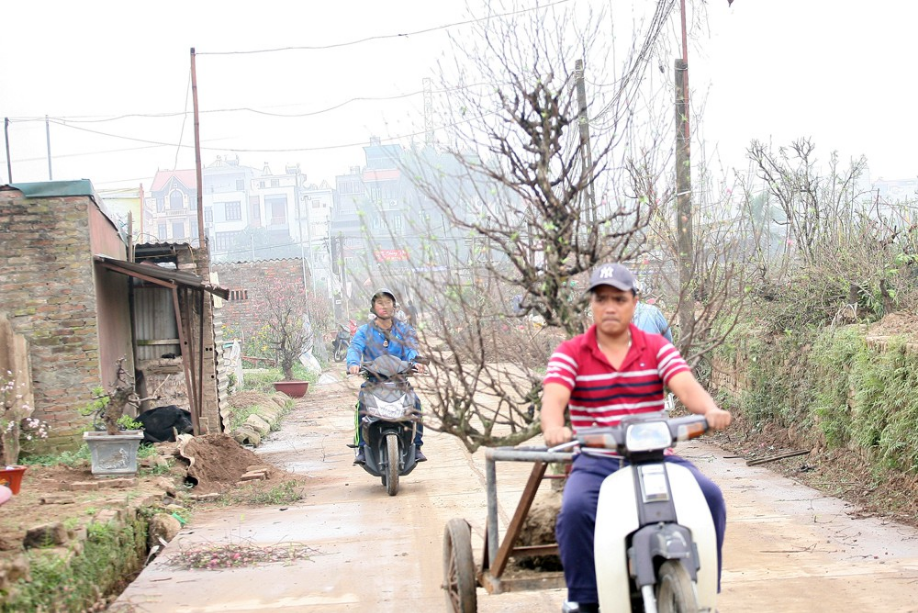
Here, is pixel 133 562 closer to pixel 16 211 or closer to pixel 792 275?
pixel 16 211

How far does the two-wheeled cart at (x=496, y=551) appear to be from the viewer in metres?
4.20

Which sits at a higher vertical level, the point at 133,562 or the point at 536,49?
the point at 536,49

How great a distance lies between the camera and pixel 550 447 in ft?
12.5

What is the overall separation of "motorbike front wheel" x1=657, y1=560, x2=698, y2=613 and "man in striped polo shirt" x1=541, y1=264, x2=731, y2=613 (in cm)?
42

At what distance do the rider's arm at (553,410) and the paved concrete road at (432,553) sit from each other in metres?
1.93

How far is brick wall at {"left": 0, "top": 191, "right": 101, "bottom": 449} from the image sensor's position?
11.1 m

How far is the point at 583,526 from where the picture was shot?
3766 mm

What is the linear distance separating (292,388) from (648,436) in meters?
21.7

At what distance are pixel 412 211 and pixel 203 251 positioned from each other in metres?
9.89

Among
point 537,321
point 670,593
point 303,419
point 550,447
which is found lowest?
point 303,419

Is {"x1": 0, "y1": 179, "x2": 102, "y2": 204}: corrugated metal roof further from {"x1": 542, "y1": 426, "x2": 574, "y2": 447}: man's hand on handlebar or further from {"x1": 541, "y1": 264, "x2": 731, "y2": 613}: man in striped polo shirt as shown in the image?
{"x1": 542, "y1": 426, "x2": 574, "y2": 447}: man's hand on handlebar

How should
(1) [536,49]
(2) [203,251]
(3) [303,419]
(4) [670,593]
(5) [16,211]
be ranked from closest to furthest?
(4) [670,593], (1) [536,49], (5) [16,211], (2) [203,251], (3) [303,419]

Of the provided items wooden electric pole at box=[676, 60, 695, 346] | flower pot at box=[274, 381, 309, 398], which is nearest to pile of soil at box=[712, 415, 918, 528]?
wooden electric pole at box=[676, 60, 695, 346]

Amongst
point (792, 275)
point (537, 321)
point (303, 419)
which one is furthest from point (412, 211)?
point (303, 419)
